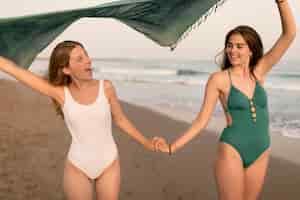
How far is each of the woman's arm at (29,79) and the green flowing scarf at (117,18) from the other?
41 centimetres

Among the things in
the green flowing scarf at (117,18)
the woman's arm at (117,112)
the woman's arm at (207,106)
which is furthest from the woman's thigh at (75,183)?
the green flowing scarf at (117,18)

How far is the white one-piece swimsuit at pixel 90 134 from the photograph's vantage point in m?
1.93

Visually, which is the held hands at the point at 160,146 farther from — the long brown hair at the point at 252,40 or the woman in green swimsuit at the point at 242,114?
the long brown hair at the point at 252,40

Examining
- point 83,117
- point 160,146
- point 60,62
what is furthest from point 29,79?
point 160,146

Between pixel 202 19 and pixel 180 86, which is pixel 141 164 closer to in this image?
pixel 202 19

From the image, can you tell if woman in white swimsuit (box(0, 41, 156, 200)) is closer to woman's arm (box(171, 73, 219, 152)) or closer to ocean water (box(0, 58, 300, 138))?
woman's arm (box(171, 73, 219, 152))

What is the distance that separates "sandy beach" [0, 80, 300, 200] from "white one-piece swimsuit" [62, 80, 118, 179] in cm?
175

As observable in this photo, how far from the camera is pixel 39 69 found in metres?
12.6

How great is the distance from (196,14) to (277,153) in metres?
2.95

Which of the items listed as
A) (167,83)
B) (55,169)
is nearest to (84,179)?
(55,169)

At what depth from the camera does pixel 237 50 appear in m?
2.01

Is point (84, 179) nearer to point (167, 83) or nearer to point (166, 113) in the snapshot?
point (166, 113)

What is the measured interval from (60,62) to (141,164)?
106 inches

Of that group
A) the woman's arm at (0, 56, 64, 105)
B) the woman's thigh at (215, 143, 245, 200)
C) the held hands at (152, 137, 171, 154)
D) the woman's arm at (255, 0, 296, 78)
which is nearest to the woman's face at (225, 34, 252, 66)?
the woman's arm at (255, 0, 296, 78)
